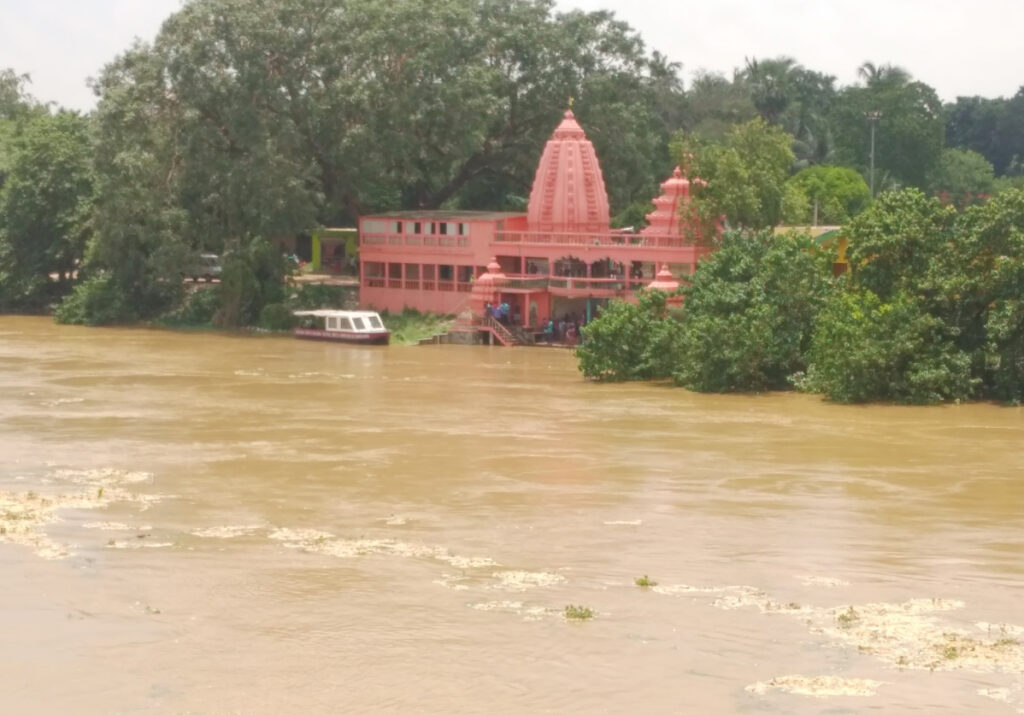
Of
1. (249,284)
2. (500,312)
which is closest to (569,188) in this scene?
(500,312)

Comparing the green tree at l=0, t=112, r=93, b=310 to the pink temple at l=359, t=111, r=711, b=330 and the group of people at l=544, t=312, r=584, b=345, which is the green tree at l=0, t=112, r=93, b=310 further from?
the group of people at l=544, t=312, r=584, b=345

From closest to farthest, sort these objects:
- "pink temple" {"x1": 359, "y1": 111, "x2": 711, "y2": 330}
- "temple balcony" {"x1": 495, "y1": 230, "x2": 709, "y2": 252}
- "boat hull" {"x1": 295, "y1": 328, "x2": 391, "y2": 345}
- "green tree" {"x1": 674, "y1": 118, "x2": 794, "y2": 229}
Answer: "green tree" {"x1": 674, "y1": 118, "x2": 794, "y2": 229}
"temple balcony" {"x1": 495, "y1": 230, "x2": 709, "y2": 252}
"pink temple" {"x1": 359, "y1": 111, "x2": 711, "y2": 330}
"boat hull" {"x1": 295, "y1": 328, "x2": 391, "y2": 345}

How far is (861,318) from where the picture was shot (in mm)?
28016

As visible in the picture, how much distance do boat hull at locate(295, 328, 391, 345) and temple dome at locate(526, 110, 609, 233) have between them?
5578mm

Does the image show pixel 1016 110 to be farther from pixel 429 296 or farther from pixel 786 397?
pixel 786 397

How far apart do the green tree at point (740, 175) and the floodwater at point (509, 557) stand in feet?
32.1

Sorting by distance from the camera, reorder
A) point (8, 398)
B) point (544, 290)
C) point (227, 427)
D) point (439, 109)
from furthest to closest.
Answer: point (439, 109) < point (544, 290) < point (8, 398) < point (227, 427)

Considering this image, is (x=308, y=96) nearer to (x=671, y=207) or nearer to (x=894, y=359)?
(x=671, y=207)

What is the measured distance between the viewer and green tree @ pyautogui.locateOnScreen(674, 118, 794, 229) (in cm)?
3684

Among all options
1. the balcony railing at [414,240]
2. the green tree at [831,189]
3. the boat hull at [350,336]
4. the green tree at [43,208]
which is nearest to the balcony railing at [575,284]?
the balcony railing at [414,240]

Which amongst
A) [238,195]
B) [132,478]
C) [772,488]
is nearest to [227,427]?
[132,478]

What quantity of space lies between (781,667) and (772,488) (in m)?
7.95

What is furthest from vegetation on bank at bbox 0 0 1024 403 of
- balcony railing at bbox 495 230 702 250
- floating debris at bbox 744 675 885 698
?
floating debris at bbox 744 675 885 698

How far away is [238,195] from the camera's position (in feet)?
140
